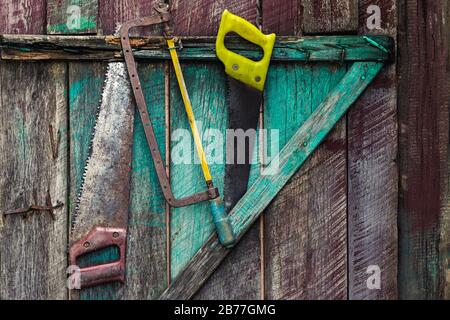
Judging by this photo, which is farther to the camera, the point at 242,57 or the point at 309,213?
the point at 309,213

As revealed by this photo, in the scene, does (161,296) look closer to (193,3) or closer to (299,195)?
(299,195)

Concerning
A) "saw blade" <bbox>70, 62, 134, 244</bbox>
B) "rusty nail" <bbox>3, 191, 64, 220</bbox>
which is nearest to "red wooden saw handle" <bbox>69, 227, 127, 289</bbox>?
"saw blade" <bbox>70, 62, 134, 244</bbox>

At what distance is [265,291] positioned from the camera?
232 centimetres

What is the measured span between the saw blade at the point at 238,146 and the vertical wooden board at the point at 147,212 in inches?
9.4

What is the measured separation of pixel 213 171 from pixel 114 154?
0.36 metres

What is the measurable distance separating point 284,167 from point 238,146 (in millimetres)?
184

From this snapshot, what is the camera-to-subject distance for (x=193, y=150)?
228cm

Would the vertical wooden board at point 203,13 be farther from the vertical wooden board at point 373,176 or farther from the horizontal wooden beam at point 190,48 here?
A: the vertical wooden board at point 373,176

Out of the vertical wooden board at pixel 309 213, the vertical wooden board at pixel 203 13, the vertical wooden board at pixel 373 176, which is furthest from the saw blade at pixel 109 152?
the vertical wooden board at pixel 373 176

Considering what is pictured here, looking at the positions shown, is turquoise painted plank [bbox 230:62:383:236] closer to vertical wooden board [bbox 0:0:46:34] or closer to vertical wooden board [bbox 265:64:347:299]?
vertical wooden board [bbox 265:64:347:299]

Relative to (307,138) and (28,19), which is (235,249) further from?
(28,19)

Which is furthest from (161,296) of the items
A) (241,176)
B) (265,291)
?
(241,176)

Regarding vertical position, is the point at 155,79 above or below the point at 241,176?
above

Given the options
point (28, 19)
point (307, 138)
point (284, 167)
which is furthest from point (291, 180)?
point (28, 19)
